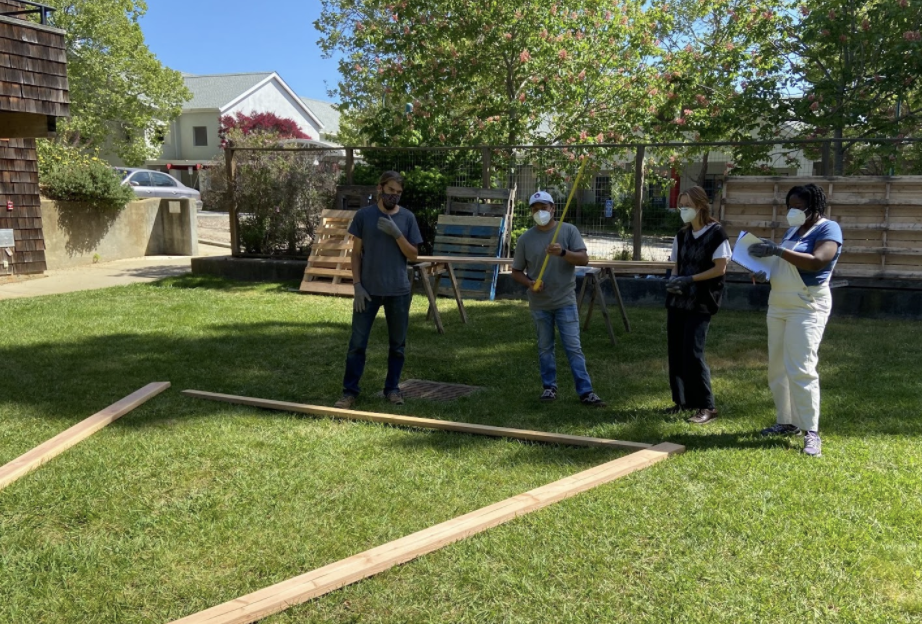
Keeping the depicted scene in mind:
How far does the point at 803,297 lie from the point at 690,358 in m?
1.01

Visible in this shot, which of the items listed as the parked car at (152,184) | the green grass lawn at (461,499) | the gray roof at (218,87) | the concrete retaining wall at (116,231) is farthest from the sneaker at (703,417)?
the gray roof at (218,87)

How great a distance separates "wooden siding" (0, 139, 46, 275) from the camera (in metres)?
14.1

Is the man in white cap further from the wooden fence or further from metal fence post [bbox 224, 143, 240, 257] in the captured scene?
metal fence post [bbox 224, 143, 240, 257]

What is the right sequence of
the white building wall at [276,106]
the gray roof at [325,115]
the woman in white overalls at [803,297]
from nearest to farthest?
the woman in white overalls at [803,297] < the white building wall at [276,106] < the gray roof at [325,115]

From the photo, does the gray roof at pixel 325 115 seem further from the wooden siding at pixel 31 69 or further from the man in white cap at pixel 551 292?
the man in white cap at pixel 551 292

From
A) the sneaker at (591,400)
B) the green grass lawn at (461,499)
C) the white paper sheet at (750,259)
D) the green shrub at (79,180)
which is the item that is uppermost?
the green shrub at (79,180)

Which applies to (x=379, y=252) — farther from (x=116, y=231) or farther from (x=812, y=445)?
(x=116, y=231)

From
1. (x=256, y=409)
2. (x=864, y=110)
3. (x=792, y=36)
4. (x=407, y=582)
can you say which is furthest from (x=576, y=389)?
(x=792, y=36)

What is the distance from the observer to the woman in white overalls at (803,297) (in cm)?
492

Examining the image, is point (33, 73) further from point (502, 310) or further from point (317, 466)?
→ point (317, 466)

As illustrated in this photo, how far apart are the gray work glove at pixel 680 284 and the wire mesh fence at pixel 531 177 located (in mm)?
6013

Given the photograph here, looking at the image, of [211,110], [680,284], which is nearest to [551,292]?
[680,284]

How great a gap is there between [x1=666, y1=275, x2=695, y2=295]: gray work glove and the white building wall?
4794 cm

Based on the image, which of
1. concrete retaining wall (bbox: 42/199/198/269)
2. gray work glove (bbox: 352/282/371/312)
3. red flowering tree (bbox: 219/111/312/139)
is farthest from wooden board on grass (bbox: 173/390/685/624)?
red flowering tree (bbox: 219/111/312/139)
